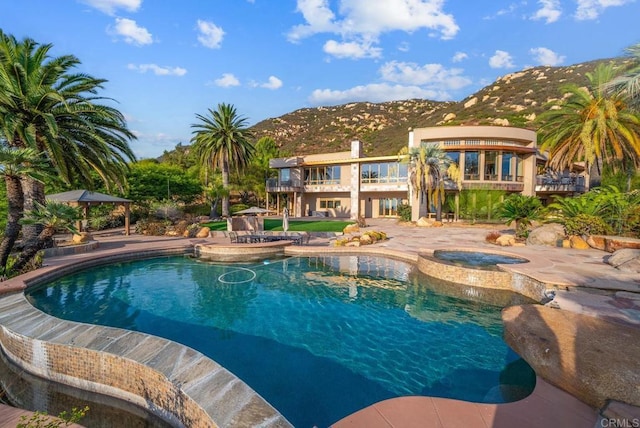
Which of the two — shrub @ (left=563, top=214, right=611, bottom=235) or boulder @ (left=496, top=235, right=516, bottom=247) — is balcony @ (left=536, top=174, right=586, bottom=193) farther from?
boulder @ (left=496, top=235, right=516, bottom=247)

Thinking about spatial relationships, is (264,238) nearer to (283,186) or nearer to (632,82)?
(632,82)

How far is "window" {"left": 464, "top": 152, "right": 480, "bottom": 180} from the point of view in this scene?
94.0 feet

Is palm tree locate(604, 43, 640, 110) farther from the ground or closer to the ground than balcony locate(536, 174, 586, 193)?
farther from the ground

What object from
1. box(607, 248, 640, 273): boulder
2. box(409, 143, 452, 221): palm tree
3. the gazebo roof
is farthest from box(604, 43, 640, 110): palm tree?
the gazebo roof

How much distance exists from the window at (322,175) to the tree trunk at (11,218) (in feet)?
91.1

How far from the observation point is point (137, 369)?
4.79m

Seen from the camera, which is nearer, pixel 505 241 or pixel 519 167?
pixel 505 241

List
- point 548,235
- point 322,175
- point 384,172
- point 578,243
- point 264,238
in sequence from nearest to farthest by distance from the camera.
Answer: point 578,243, point 548,235, point 264,238, point 384,172, point 322,175

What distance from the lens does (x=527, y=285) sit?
9.43 m

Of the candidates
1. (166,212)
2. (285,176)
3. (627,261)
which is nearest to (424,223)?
(627,261)

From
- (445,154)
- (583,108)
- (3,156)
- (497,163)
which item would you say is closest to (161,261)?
(3,156)

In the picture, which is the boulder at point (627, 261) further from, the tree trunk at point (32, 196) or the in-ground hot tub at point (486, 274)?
the tree trunk at point (32, 196)

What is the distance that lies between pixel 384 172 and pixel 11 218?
93.7ft

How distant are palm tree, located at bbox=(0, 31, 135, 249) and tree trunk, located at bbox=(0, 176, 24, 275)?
166cm
